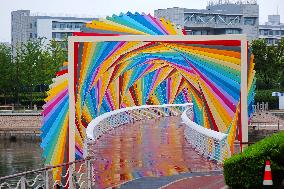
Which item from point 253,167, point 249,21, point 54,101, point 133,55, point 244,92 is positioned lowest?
point 253,167

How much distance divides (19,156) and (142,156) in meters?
25.0

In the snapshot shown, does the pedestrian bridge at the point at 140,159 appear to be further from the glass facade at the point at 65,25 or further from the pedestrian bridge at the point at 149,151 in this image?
the glass facade at the point at 65,25

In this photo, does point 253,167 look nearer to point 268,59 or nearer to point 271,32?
point 268,59

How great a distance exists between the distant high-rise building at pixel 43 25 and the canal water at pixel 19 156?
43.4 m

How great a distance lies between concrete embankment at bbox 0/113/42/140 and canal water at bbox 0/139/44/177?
116 inches

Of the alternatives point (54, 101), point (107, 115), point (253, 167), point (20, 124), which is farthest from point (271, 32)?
point (253, 167)

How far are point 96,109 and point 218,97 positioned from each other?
7.86 metres

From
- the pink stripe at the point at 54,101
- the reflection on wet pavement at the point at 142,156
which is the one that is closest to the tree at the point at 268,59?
the reflection on wet pavement at the point at 142,156

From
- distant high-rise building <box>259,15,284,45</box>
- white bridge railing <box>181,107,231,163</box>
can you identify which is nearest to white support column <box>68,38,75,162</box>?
white bridge railing <box>181,107,231,163</box>

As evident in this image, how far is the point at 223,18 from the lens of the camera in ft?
298

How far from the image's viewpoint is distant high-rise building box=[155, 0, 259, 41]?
3457 inches

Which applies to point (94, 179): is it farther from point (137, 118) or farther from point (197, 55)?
point (137, 118)

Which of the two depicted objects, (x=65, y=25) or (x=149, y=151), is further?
(x=65, y=25)

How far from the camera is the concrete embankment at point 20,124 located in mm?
57812
